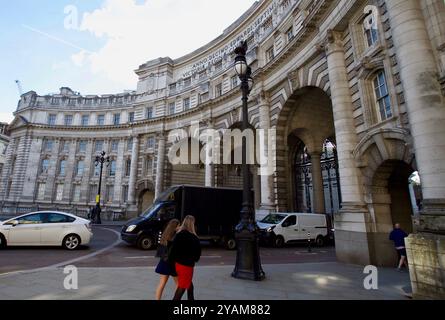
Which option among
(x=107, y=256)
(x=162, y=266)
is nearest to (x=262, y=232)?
(x=107, y=256)

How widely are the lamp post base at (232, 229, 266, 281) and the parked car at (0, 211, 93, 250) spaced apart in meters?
7.56

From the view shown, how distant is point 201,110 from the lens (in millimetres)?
28109

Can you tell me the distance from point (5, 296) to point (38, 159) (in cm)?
4213

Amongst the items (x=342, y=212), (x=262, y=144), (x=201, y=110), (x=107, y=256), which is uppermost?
(x=201, y=110)

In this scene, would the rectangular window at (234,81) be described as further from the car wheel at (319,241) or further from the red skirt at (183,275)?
the red skirt at (183,275)

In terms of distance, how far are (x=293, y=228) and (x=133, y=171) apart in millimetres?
24408

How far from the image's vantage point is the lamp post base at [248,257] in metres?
6.67

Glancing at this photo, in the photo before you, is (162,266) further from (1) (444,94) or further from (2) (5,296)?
(1) (444,94)

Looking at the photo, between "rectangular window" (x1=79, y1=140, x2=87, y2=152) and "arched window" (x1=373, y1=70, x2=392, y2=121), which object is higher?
"rectangular window" (x1=79, y1=140, x2=87, y2=152)

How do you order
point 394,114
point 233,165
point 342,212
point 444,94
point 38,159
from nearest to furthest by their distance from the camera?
point 444,94 → point 394,114 → point 342,212 → point 233,165 → point 38,159

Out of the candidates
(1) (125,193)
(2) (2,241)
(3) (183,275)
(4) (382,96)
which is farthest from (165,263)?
(1) (125,193)

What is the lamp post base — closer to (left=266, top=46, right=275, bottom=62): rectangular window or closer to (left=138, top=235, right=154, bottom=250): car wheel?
(left=138, top=235, right=154, bottom=250): car wheel

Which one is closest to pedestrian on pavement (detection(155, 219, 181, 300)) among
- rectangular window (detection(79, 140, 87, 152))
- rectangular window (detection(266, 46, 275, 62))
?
rectangular window (detection(266, 46, 275, 62))

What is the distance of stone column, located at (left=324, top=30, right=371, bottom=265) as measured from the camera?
379 inches
